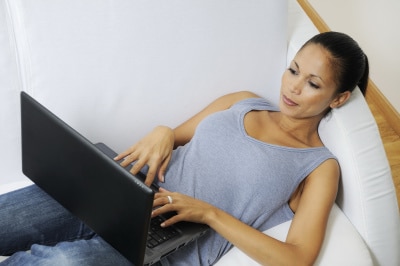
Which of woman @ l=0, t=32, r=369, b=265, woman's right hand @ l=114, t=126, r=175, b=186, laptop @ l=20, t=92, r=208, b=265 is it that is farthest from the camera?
woman's right hand @ l=114, t=126, r=175, b=186

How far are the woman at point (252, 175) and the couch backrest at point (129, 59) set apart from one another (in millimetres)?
105

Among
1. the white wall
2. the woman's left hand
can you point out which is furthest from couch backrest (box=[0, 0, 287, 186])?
the white wall

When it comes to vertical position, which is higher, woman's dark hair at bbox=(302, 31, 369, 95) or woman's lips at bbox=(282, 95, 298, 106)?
woman's dark hair at bbox=(302, 31, 369, 95)

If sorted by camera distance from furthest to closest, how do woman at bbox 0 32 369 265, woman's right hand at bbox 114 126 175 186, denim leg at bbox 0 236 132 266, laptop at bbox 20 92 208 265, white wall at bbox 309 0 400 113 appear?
1. white wall at bbox 309 0 400 113
2. woman's right hand at bbox 114 126 175 186
3. woman at bbox 0 32 369 265
4. denim leg at bbox 0 236 132 266
5. laptop at bbox 20 92 208 265

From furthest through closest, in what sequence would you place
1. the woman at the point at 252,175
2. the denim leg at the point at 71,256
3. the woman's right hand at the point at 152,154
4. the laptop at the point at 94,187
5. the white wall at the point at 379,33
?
the white wall at the point at 379,33, the woman's right hand at the point at 152,154, the woman at the point at 252,175, the denim leg at the point at 71,256, the laptop at the point at 94,187

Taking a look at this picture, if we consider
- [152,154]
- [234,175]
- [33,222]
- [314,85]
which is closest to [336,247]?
[234,175]

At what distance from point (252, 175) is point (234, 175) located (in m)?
0.05

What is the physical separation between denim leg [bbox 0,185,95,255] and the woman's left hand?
24cm

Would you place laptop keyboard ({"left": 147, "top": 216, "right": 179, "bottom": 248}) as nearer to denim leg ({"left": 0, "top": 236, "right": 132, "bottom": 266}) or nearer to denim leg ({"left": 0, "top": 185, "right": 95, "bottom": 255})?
denim leg ({"left": 0, "top": 236, "right": 132, "bottom": 266})

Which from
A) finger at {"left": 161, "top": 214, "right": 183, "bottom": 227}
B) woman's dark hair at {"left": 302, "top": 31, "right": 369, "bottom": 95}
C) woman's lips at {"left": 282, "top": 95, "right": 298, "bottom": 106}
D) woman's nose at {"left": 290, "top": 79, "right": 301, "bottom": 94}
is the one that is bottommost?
finger at {"left": 161, "top": 214, "right": 183, "bottom": 227}

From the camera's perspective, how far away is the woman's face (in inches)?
Answer: 51.0

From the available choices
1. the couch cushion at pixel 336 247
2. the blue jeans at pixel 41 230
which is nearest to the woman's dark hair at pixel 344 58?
the couch cushion at pixel 336 247

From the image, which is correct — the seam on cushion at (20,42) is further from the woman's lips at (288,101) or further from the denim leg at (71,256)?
the woman's lips at (288,101)

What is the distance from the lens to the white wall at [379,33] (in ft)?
7.43
